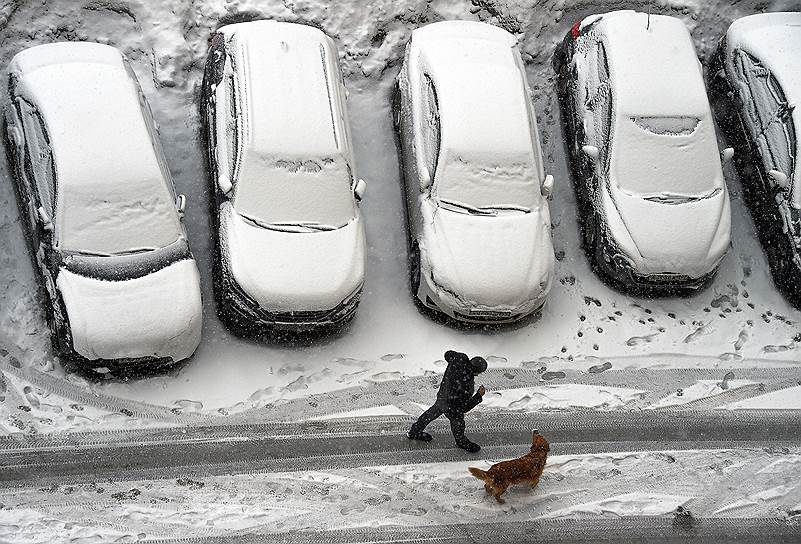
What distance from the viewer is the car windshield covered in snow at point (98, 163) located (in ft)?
27.3

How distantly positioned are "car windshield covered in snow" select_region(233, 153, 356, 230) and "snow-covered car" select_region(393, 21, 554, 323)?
98cm

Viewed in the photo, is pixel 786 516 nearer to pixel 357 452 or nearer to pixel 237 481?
pixel 357 452

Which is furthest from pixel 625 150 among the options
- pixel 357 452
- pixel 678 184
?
pixel 357 452

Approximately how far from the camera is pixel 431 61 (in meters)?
9.55

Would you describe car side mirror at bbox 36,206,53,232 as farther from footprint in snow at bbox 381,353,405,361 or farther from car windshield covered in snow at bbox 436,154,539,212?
car windshield covered in snow at bbox 436,154,539,212

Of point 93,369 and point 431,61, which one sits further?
point 431,61

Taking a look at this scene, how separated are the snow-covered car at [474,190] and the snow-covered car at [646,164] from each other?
673mm

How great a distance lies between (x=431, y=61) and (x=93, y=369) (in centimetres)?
434

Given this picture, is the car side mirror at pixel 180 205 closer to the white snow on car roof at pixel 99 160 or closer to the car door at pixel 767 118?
the white snow on car roof at pixel 99 160

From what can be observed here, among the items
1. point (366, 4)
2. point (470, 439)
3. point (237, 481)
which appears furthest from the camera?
point (366, 4)

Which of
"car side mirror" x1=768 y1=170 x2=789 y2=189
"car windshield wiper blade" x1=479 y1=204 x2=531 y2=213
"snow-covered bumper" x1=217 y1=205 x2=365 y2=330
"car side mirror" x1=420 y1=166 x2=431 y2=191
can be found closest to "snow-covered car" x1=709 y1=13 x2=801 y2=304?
"car side mirror" x1=768 y1=170 x2=789 y2=189

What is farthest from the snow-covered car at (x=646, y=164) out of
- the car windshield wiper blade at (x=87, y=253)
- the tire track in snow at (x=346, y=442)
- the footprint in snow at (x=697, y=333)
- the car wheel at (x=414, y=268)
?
the car windshield wiper blade at (x=87, y=253)

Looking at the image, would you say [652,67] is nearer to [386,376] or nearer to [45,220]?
[386,376]

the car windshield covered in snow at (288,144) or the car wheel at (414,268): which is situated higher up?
the car windshield covered in snow at (288,144)
